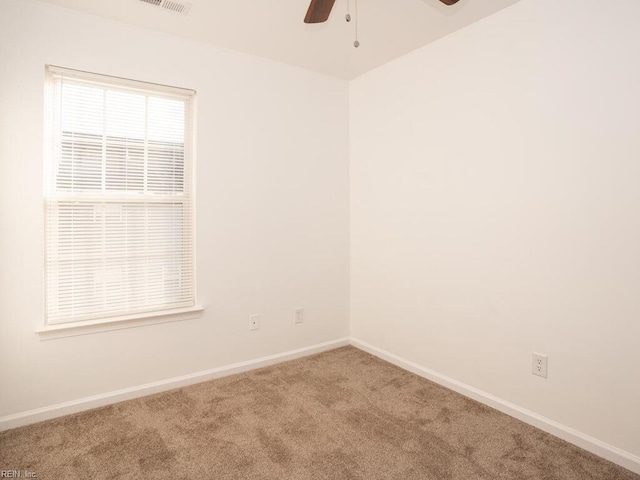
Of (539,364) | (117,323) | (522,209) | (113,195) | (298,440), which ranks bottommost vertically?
(298,440)

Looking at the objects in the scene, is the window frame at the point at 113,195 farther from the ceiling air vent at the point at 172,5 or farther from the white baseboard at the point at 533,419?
the white baseboard at the point at 533,419

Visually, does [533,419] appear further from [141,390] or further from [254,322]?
[141,390]

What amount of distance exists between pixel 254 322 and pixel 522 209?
6.79 feet

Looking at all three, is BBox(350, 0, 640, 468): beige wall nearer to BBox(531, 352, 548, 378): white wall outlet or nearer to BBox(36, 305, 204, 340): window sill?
BBox(531, 352, 548, 378): white wall outlet

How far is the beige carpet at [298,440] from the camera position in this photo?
1815 mm

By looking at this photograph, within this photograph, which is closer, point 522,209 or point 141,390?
point 522,209

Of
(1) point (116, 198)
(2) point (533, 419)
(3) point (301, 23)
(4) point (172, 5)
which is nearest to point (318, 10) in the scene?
(3) point (301, 23)

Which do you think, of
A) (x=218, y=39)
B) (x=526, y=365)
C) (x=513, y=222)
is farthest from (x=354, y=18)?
(x=526, y=365)

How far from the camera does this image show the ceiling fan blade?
163 cm

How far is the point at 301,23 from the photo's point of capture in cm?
247

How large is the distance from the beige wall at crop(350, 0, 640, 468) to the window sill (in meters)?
1.60

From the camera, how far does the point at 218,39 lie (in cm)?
269

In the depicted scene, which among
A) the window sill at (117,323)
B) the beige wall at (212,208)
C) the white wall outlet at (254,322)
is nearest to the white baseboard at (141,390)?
the beige wall at (212,208)

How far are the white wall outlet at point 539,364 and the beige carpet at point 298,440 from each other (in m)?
0.32
